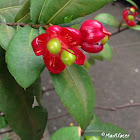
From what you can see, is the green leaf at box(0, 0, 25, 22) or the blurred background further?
the blurred background

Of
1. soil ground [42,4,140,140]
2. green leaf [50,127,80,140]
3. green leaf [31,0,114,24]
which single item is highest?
green leaf [31,0,114,24]

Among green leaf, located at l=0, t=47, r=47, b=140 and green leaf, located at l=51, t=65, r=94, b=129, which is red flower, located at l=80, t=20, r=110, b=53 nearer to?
green leaf, located at l=51, t=65, r=94, b=129

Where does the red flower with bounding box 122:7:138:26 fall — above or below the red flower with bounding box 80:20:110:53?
below

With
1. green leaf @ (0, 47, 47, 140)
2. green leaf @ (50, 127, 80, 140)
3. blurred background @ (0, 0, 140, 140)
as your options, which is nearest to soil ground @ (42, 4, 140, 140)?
blurred background @ (0, 0, 140, 140)

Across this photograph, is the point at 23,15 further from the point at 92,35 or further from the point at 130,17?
the point at 130,17

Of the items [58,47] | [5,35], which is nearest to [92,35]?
[58,47]

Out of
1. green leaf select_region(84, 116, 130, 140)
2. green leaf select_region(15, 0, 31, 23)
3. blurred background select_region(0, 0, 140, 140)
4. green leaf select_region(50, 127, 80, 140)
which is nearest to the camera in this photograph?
green leaf select_region(15, 0, 31, 23)

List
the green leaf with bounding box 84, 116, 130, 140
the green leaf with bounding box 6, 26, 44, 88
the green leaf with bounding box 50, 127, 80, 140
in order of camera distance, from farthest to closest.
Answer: the green leaf with bounding box 84, 116, 130, 140, the green leaf with bounding box 50, 127, 80, 140, the green leaf with bounding box 6, 26, 44, 88
